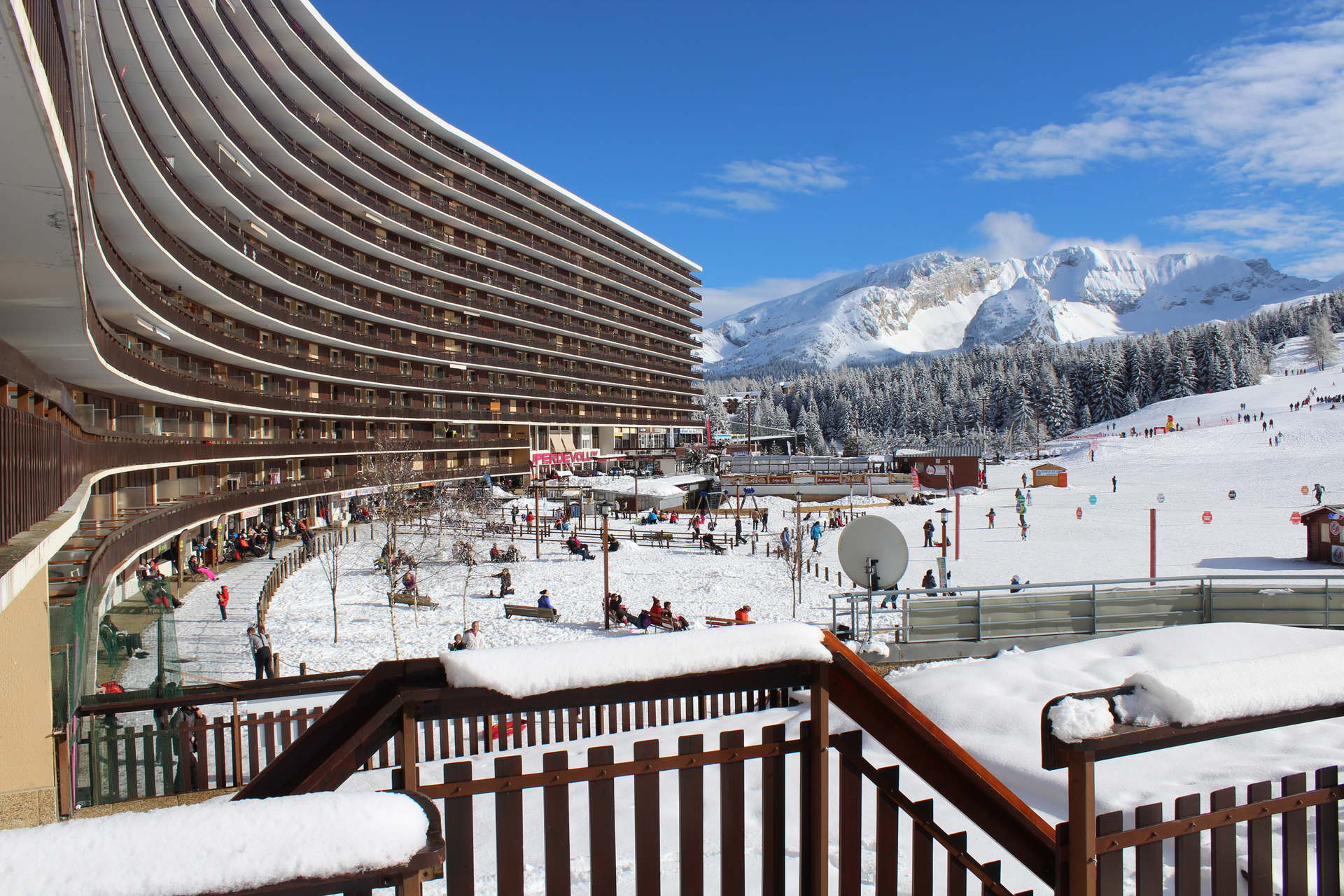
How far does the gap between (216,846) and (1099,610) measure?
46.7ft

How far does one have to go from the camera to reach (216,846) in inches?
55.0

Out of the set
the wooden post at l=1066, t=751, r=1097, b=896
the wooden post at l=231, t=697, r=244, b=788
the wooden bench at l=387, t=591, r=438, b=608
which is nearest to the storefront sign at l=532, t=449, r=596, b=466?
the wooden bench at l=387, t=591, r=438, b=608

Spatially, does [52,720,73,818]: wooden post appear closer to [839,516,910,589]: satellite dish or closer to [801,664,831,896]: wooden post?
[801,664,831,896]: wooden post

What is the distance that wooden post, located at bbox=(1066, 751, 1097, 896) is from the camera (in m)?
2.05

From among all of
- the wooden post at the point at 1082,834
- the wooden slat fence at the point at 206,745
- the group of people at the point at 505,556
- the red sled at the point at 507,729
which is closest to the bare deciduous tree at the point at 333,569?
the group of people at the point at 505,556

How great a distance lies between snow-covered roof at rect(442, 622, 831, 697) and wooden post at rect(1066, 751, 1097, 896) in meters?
0.69

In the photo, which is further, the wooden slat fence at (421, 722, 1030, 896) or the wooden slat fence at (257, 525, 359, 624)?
the wooden slat fence at (257, 525, 359, 624)

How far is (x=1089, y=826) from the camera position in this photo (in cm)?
210

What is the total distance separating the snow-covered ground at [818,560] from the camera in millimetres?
20266

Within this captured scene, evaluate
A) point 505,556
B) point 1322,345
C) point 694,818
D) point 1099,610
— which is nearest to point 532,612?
point 505,556

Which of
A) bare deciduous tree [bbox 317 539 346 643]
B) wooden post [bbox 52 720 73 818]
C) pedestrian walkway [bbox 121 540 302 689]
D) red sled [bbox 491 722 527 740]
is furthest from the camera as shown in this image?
bare deciduous tree [bbox 317 539 346 643]

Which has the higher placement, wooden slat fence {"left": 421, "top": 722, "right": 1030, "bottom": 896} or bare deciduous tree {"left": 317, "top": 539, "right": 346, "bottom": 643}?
wooden slat fence {"left": 421, "top": 722, "right": 1030, "bottom": 896}

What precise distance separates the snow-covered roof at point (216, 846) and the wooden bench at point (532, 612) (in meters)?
20.2

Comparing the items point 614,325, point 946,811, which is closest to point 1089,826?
point 946,811
